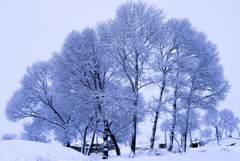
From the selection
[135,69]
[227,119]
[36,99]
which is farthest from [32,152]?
[227,119]

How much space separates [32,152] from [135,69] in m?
11.2

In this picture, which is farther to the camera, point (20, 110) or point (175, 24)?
point (20, 110)

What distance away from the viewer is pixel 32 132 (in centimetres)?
4247

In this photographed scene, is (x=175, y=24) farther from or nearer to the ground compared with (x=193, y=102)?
farther from the ground

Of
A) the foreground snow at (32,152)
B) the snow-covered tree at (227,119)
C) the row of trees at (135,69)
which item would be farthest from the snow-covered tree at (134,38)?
the snow-covered tree at (227,119)

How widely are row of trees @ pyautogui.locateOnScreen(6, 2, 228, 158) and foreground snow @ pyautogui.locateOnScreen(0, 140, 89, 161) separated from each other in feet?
24.5

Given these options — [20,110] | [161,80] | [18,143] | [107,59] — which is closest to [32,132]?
[20,110]

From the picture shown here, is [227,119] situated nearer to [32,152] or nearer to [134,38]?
[134,38]

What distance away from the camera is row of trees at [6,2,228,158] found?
2072cm

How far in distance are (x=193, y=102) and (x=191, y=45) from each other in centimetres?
456

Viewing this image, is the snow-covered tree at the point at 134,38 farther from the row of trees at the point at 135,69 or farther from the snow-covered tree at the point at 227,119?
the snow-covered tree at the point at 227,119

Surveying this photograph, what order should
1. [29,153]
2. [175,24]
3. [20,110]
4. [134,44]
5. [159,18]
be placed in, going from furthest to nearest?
[20,110] → [175,24] → [159,18] → [134,44] → [29,153]

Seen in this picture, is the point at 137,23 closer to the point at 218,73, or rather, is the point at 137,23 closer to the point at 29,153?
the point at 218,73

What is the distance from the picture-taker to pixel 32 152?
36.5 ft
